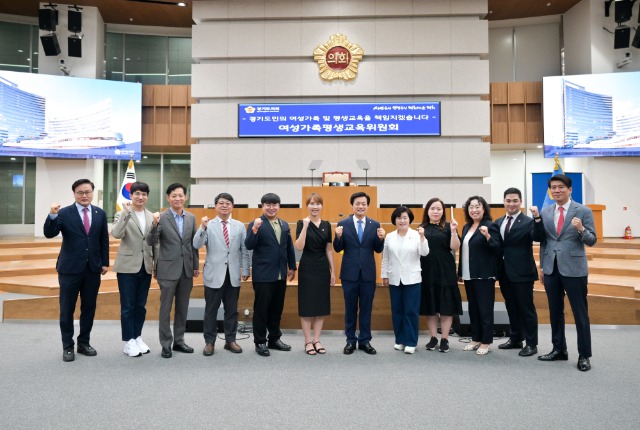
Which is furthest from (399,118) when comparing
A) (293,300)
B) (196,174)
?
(293,300)

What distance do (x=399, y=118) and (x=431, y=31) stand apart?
209cm

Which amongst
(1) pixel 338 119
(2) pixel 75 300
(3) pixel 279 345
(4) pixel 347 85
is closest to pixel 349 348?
(3) pixel 279 345

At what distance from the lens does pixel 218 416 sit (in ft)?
7.64

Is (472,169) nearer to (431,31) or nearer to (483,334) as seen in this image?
(431,31)

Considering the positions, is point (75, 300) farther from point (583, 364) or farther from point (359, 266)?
point (583, 364)

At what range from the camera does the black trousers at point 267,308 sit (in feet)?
12.0

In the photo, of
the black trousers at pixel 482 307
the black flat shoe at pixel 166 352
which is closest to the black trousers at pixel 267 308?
the black flat shoe at pixel 166 352

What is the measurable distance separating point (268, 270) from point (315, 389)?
1.19 m

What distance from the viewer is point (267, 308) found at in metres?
3.72

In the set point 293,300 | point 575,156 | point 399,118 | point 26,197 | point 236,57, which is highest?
point 236,57

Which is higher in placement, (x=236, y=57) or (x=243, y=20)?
(x=243, y=20)

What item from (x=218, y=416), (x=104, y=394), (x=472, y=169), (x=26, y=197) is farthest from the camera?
(x=26, y=197)

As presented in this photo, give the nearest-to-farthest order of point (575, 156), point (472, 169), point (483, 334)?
point (483, 334), point (472, 169), point (575, 156)

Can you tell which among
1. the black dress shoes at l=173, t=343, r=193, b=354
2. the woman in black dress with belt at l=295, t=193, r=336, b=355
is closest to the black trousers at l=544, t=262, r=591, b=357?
the woman in black dress with belt at l=295, t=193, r=336, b=355
